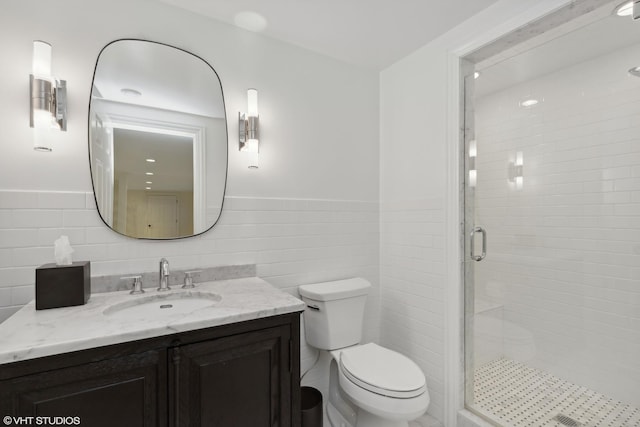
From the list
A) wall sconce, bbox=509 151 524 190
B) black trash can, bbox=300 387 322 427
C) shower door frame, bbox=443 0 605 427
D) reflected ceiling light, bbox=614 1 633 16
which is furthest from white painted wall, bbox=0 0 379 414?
reflected ceiling light, bbox=614 1 633 16

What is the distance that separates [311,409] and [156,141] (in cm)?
159

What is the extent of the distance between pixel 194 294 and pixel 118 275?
0.36 metres

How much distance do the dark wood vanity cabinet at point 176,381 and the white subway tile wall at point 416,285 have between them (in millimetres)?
1003

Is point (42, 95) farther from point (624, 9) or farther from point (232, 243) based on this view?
point (624, 9)

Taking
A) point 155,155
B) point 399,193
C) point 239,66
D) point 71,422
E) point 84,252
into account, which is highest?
point 239,66

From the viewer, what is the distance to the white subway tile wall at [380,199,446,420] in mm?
1930

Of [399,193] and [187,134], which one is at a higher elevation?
[187,134]

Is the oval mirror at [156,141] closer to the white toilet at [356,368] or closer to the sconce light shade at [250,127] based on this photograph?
the sconce light shade at [250,127]

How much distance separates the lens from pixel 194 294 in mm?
1518

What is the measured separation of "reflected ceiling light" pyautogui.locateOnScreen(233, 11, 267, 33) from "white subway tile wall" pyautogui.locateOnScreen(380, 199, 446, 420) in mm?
1388

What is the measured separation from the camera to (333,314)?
184cm

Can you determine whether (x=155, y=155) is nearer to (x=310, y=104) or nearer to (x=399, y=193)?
(x=310, y=104)

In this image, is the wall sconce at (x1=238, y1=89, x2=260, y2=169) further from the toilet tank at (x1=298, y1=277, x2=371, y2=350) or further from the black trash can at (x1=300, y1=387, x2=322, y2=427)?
the black trash can at (x1=300, y1=387, x2=322, y2=427)

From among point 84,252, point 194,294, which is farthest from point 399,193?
point 84,252
